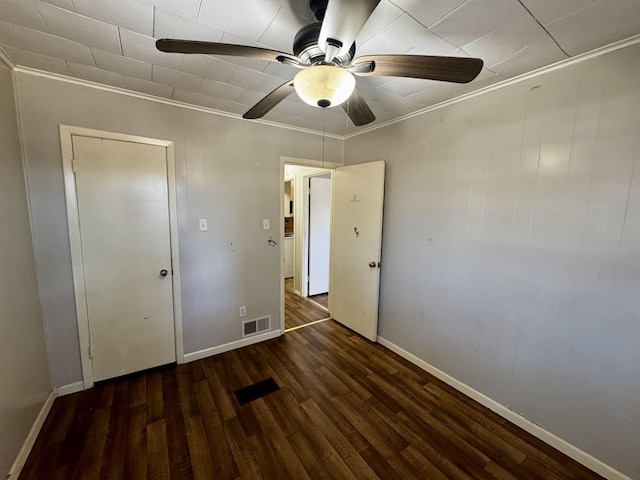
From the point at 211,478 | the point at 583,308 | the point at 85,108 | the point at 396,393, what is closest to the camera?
the point at 211,478

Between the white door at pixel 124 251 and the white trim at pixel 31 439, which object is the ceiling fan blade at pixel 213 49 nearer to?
the white door at pixel 124 251

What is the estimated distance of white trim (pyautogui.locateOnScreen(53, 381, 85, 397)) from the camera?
6.54ft

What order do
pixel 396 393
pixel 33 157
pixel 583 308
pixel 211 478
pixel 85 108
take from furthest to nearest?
pixel 396 393
pixel 85 108
pixel 33 157
pixel 583 308
pixel 211 478

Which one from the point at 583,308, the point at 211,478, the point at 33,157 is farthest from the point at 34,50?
the point at 583,308

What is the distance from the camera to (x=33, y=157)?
5.90 ft

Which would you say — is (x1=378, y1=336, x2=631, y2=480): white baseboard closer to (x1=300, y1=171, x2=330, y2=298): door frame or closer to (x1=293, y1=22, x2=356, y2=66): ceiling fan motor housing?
(x1=300, y1=171, x2=330, y2=298): door frame

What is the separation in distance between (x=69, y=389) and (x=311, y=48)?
2880mm

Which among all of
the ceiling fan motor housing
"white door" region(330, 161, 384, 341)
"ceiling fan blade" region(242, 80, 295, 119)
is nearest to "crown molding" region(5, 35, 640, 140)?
"white door" region(330, 161, 384, 341)

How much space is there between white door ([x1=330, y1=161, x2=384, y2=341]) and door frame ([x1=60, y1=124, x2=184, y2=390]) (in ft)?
5.86

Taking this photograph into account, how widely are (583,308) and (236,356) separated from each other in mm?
2712

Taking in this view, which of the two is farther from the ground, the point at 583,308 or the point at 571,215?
the point at 571,215

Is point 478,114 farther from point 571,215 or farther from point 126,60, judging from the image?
point 126,60

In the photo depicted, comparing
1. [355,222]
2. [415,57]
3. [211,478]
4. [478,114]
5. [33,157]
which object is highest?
[478,114]

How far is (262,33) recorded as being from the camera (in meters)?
1.31
